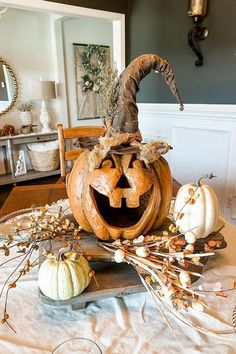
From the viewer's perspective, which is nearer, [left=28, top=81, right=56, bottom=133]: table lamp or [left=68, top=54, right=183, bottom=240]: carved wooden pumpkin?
[left=68, top=54, right=183, bottom=240]: carved wooden pumpkin

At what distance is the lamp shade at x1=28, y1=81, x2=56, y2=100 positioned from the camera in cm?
382

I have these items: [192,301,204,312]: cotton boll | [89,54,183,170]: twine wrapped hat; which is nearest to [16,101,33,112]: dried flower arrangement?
[89,54,183,170]: twine wrapped hat

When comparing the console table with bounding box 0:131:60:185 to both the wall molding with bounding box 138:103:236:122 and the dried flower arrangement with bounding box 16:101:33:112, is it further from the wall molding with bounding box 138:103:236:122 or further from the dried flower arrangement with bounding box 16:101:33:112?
the wall molding with bounding box 138:103:236:122

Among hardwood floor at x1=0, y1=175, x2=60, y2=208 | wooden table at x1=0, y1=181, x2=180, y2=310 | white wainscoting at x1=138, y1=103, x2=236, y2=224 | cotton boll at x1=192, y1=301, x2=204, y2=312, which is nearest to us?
cotton boll at x1=192, y1=301, x2=204, y2=312

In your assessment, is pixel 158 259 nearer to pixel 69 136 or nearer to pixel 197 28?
pixel 69 136

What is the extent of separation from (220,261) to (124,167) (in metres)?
0.38

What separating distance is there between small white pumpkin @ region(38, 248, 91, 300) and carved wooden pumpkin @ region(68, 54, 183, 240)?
0.10 m

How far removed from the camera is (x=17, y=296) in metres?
0.61

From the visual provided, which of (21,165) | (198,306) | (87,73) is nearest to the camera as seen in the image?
(198,306)

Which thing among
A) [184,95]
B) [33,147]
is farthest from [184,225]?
[33,147]

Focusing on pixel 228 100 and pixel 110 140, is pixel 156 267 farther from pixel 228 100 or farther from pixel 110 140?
pixel 228 100

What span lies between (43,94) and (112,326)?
12.6 ft

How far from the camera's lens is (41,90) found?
3.87 metres

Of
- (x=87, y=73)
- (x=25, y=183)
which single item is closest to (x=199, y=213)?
(x=25, y=183)
